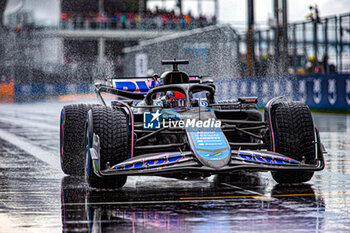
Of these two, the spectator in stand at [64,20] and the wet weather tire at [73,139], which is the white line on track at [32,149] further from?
the spectator in stand at [64,20]

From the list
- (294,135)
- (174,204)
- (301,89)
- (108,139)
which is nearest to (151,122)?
(108,139)

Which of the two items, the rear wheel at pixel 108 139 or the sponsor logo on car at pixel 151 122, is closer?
the rear wheel at pixel 108 139

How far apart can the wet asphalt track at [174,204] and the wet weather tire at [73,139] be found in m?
0.20

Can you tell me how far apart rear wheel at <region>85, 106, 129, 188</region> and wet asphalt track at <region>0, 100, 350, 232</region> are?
0.49 feet

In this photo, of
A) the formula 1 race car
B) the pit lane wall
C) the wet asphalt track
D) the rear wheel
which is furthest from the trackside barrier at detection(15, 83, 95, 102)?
the rear wheel

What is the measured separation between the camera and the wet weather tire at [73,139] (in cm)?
1038

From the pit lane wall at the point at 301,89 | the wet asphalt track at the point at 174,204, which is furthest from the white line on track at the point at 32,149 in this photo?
the pit lane wall at the point at 301,89

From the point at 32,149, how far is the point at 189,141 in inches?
261

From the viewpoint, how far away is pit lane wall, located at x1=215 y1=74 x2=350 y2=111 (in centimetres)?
2602

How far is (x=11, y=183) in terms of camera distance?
9.61 m

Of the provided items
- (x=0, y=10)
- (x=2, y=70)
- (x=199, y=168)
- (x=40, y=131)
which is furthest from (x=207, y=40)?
(x=0, y=10)

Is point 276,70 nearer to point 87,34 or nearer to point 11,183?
point 11,183

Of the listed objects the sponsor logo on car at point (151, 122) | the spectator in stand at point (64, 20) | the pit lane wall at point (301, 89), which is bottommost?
the pit lane wall at point (301, 89)

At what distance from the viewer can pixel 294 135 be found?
8.90 m
